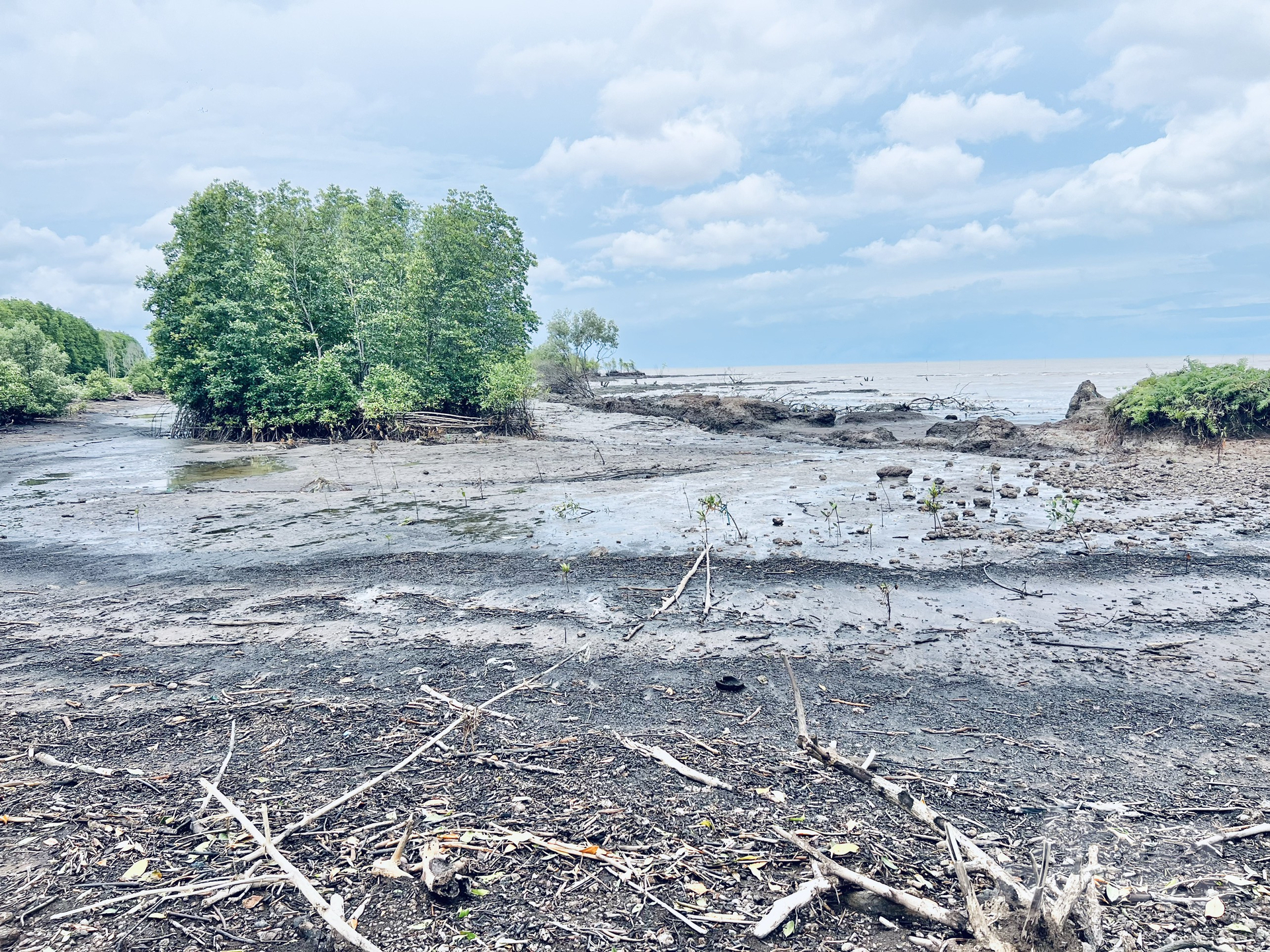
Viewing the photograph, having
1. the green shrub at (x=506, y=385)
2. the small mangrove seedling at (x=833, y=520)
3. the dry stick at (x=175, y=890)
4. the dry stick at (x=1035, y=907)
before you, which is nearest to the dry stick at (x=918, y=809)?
the dry stick at (x=1035, y=907)

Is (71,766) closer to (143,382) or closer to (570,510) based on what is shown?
(570,510)

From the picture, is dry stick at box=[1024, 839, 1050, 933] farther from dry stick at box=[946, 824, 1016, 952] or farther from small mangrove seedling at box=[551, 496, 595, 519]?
small mangrove seedling at box=[551, 496, 595, 519]

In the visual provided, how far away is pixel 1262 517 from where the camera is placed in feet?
33.9

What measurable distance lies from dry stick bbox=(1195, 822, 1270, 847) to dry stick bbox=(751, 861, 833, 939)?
196 cm

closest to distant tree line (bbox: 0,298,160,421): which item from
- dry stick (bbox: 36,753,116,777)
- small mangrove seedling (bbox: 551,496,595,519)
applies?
small mangrove seedling (bbox: 551,496,595,519)

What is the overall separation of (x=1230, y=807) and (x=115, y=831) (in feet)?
18.8

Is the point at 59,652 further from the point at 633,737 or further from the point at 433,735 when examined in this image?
the point at 633,737

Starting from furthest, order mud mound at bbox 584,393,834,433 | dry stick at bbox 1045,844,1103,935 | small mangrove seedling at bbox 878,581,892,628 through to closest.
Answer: mud mound at bbox 584,393,834,433 < small mangrove seedling at bbox 878,581,892,628 < dry stick at bbox 1045,844,1103,935

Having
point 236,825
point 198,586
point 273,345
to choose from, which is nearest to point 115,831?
point 236,825

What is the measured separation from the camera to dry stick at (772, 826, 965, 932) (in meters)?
2.77

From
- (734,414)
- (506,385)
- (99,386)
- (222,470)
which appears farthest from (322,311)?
(99,386)

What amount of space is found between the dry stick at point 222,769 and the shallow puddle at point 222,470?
13.6 m

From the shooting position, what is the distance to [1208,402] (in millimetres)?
16297

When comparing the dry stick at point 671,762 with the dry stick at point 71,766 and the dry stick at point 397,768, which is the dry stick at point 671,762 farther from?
the dry stick at point 71,766
